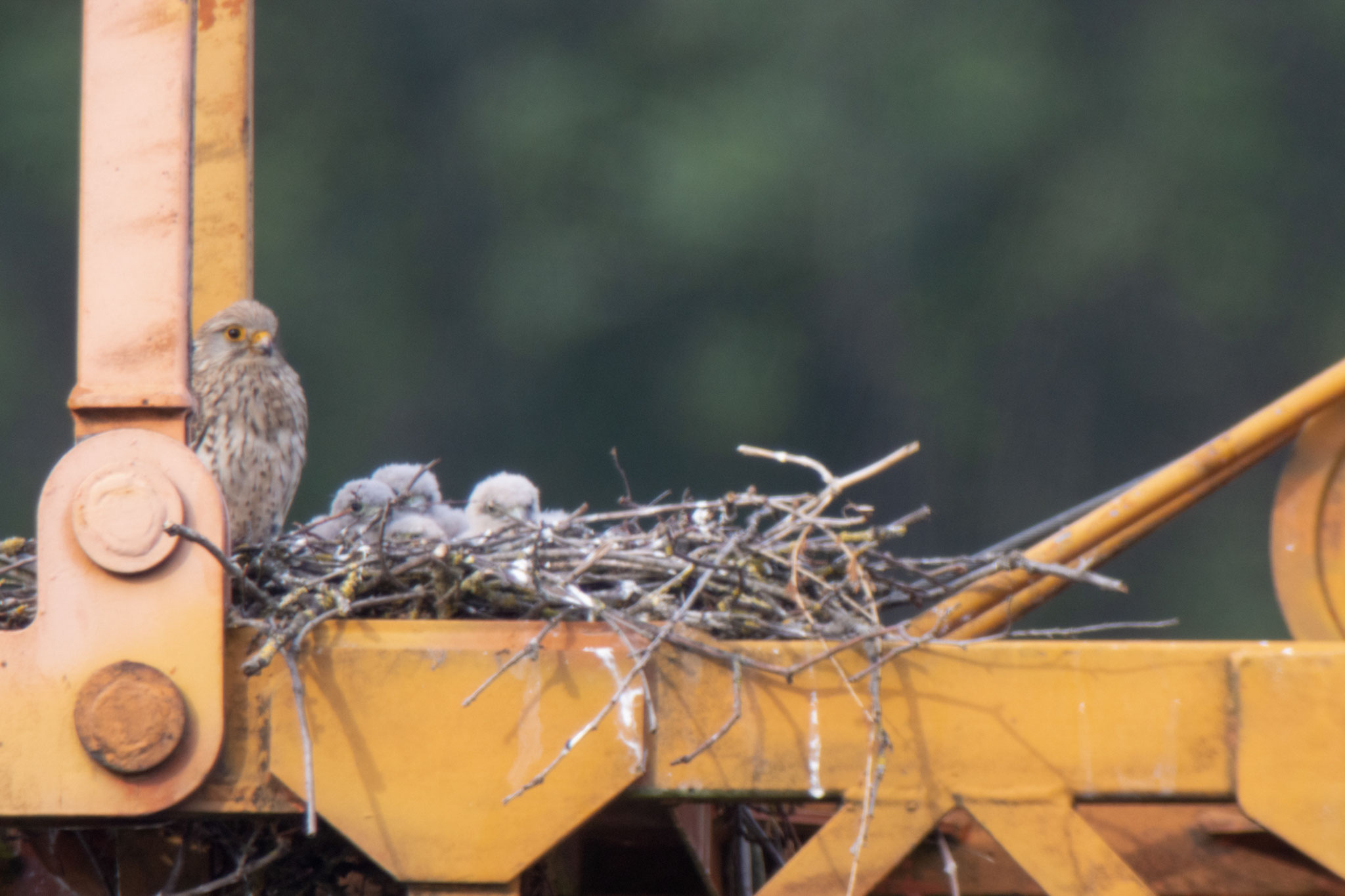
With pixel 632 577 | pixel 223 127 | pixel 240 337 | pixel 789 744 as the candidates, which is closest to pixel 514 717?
pixel 789 744

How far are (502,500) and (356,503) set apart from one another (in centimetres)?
40

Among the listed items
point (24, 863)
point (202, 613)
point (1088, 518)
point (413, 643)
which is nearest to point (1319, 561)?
point (1088, 518)

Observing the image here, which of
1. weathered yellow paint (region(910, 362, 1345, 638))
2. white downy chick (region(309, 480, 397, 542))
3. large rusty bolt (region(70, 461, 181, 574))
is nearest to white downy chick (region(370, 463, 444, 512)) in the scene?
white downy chick (region(309, 480, 397, 542))

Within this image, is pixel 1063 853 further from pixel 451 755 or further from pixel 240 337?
pixel 240 337

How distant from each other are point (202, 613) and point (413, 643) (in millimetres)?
187

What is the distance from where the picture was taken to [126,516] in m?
1.26

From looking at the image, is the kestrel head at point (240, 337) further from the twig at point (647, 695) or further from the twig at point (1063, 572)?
the twig at point (1063, 572)

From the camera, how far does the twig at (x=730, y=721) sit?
4.17ft

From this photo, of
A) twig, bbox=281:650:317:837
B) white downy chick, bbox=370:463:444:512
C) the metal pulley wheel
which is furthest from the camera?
white downy chick, bbox=370:463:444:512

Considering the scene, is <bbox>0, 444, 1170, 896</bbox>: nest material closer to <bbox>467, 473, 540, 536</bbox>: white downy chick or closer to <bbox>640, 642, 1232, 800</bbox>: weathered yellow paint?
<bbox>640, 642, 1232, 800</bbox>: weathered yellow paint

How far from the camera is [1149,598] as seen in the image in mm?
7816

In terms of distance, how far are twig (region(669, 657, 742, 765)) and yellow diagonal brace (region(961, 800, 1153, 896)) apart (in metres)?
0.25

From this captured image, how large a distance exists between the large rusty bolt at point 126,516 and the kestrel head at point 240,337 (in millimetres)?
1095

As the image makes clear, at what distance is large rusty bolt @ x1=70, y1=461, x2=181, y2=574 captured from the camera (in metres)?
1.25
